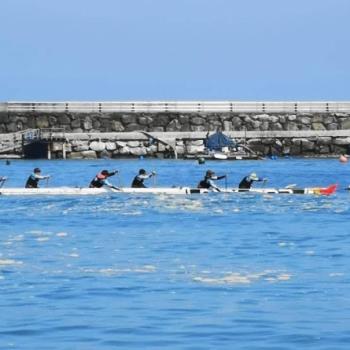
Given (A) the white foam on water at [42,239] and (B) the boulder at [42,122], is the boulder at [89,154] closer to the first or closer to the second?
(B) the boulder at [42,122]

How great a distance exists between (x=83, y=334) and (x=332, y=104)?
8891 centimetres

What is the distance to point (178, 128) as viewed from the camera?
4240 inches

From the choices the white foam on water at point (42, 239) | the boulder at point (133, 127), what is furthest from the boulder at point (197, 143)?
the white foam on water at point (42, 239)

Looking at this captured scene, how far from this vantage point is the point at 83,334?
74.1 feet

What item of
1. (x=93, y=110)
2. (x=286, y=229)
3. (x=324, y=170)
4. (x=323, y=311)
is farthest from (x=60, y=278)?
(x=93, y=110)

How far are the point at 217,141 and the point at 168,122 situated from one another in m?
5.96

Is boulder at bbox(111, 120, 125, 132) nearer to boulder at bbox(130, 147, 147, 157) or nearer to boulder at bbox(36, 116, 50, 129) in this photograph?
boulder at bbox(130, 147, 147, 157)

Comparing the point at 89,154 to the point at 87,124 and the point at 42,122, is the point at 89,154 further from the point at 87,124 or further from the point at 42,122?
the point at 42,122

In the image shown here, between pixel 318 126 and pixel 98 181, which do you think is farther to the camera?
pixel 318 126

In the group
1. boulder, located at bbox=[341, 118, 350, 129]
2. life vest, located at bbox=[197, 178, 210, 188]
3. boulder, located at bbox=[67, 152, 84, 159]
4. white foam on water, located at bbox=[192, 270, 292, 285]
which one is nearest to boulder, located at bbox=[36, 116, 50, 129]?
boulder, located at bbox=[67, 152, 84, 159]

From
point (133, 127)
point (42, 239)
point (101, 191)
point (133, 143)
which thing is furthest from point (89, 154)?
point (42, 239)

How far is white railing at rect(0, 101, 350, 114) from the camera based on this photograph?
107m

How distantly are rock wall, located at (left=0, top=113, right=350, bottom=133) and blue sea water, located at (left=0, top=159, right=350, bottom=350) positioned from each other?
5151 cm

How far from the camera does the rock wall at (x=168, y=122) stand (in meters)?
106
